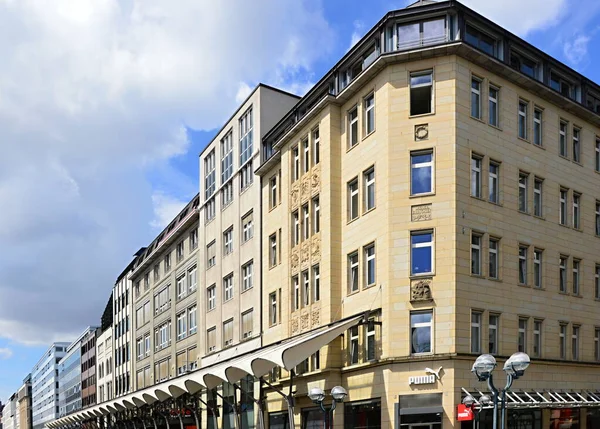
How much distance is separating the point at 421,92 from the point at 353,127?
4.52 m

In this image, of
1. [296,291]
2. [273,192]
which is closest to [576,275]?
[296,291]

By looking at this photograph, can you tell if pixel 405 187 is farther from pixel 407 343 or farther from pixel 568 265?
pixel 568 265

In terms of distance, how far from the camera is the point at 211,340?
58.0m

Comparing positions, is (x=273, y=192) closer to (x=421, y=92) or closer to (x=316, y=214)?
(x=316, y=214)

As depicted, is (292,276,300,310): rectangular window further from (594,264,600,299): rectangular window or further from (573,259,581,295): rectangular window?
(594,264,600,299): rectangular window

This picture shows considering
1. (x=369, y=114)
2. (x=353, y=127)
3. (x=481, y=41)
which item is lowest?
(x=353, y=127)

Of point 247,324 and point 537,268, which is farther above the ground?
point 537,268

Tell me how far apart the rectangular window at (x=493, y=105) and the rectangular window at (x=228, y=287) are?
23323 mm

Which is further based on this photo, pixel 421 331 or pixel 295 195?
pixel 295 195

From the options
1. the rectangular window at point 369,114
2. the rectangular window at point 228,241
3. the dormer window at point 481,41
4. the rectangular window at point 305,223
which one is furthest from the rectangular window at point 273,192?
the dormer window at point 481,41

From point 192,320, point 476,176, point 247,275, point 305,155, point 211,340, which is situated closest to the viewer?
point 476,176

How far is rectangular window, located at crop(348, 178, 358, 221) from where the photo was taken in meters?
38.1

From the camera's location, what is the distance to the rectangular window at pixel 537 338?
36.1 m

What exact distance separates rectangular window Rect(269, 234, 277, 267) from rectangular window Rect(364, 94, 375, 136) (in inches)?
450
